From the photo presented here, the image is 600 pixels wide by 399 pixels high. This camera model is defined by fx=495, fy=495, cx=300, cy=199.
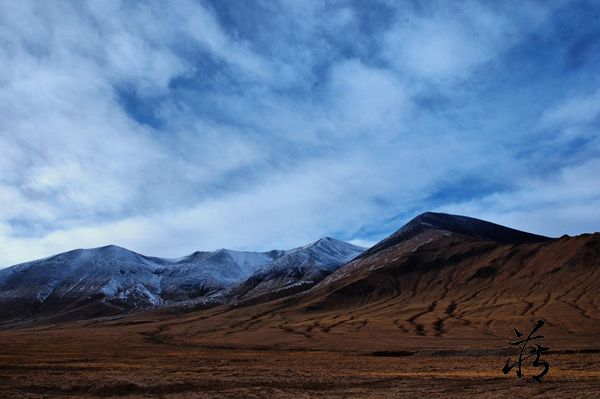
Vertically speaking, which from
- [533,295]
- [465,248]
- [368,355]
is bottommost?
[368,355]

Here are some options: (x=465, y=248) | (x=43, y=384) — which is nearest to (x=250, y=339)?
(x=43, y=384)

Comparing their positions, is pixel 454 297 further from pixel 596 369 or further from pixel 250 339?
pixel 596 369

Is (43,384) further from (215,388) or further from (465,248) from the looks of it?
(465,248)

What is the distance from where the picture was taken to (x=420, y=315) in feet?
395

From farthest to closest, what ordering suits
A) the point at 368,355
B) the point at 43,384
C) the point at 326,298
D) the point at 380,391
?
the point at 326,298
the point at 368,355
the point at 43,384
the point at 380,391

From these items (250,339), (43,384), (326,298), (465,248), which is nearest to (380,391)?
(43,384)

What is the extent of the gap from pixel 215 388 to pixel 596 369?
27684 mm

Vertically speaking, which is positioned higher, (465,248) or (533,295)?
(465,248)

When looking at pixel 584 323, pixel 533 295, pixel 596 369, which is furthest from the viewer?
pixel 533 295

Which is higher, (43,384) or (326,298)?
(326,298)

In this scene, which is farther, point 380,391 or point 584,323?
point 584,323

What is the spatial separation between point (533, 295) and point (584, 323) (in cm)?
4156

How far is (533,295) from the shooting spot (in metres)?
130

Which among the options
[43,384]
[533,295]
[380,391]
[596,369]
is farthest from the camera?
[533,295]
